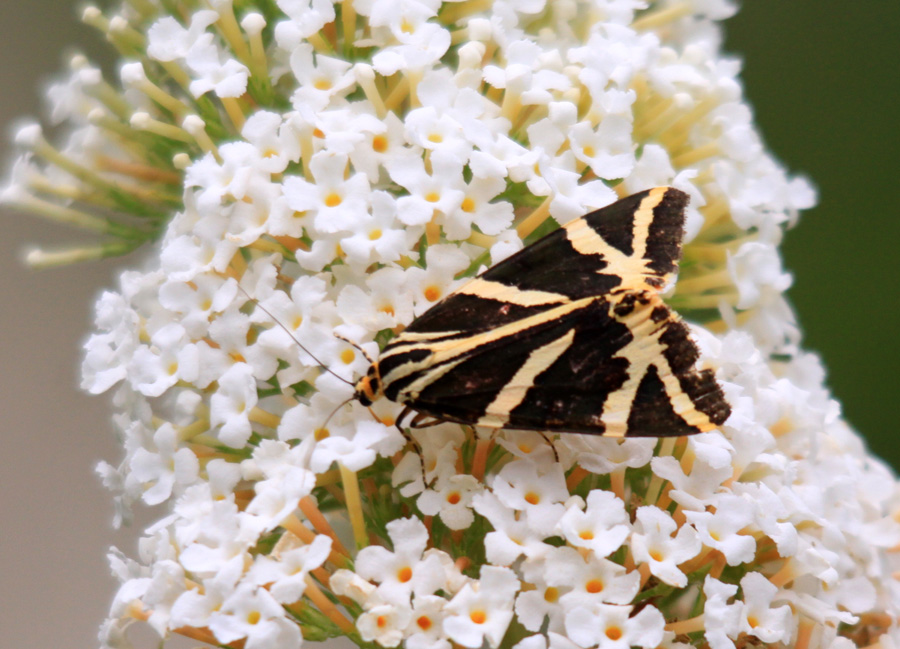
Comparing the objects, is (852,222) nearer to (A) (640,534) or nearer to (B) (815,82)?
(B) (815,82)

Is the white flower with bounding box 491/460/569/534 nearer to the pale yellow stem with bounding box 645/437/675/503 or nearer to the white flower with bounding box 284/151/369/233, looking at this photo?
the pale yellow stem with bounding box 645/437/675/503

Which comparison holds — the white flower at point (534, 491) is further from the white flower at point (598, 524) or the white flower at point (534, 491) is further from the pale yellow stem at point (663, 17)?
the pale yellow stem at point (663, 17)

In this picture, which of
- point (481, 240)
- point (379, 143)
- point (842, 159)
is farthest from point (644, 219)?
point (842, 159)

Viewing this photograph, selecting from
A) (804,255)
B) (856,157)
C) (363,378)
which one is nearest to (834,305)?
(804,255)

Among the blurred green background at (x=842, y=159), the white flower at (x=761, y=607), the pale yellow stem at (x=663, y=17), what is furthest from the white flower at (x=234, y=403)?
the blurred green background at (x=842, y=159)

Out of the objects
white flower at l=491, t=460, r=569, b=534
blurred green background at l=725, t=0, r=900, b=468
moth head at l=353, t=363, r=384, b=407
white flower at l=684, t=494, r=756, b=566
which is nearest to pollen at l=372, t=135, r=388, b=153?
moth head at l=353, t=363, r=384, b=407
